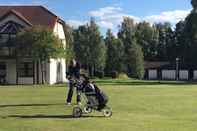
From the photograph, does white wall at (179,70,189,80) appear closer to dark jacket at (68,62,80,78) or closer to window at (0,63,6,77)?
window at (0,63,6,77)

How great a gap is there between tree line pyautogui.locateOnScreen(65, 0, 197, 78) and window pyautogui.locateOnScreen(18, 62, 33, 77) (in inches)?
233

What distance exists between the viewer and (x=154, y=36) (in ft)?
436

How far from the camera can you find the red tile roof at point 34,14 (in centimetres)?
6812

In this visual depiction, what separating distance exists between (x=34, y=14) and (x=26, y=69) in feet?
25.1

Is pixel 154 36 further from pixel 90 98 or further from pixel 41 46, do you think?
pixel 90 98

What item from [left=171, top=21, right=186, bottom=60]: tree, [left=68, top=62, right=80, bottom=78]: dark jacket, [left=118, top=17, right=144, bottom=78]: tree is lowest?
[left=68, top=62, right=80, bottom=78]: dark jacket

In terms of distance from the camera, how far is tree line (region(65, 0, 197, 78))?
307ft

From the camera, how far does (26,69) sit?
66250 mm

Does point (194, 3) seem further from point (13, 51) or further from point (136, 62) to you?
point (13, 51)

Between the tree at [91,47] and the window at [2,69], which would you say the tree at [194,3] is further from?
the window at [2,69]

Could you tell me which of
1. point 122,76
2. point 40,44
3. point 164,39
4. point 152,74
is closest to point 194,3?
point 122,76

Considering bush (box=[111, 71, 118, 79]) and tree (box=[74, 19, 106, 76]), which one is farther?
bush (box=[111, 71, 118, 79])

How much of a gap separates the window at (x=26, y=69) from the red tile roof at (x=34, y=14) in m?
5.16

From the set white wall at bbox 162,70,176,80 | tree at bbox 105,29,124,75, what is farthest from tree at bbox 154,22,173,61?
tree at bbox 105,29,124,75
